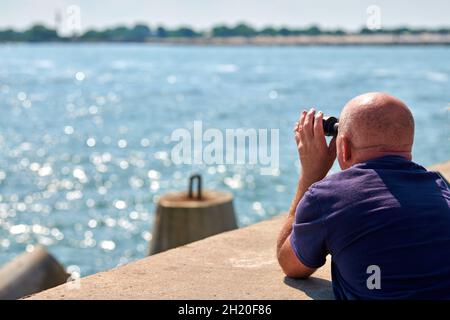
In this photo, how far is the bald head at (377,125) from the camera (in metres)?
3.08

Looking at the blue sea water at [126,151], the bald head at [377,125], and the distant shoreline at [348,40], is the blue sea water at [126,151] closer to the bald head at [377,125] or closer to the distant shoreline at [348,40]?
the bald head at [377,125]

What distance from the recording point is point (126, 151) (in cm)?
3058

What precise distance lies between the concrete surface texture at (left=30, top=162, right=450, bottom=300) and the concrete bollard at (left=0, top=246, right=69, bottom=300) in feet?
10.4

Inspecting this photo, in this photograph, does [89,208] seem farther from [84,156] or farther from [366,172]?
[366,172]

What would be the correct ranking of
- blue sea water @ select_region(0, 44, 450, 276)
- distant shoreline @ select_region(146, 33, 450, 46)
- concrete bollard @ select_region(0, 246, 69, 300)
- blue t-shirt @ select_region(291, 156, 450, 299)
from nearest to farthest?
blue t-shirt @ select_region(291, 156, 450, 299) → concrete bollard @ select_region(0, 246, 69, 300) → blue sea water @ select_region(0, 44, 450, 276) → distant shoreline @ select_region(146, 33, 450, 46)

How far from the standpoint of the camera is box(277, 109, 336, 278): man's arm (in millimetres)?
3564

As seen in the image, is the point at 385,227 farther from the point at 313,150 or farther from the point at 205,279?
the point at 205,279

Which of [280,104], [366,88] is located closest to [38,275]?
[280,104]

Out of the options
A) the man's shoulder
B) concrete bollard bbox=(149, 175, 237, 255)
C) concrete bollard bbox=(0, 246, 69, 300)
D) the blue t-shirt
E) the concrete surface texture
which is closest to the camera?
the blue t-shirt

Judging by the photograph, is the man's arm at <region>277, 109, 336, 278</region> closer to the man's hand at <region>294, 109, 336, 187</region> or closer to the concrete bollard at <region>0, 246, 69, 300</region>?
the man's hand at <region>294, 109, 336, 187</region>

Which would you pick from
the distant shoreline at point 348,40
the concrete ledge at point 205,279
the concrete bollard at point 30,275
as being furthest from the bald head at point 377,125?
the distant shoreline at point 348,40

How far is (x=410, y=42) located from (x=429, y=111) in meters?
106

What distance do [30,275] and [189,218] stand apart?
181 centimetres

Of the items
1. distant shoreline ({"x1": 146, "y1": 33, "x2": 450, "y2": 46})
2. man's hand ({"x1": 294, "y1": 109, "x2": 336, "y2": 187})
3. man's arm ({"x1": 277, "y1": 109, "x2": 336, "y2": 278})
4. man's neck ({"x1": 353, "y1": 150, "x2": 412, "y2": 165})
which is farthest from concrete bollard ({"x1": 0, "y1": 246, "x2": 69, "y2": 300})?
distant shoreline ({"x1": 146, "y1": 33, "x2": 450, "y2": 46})
